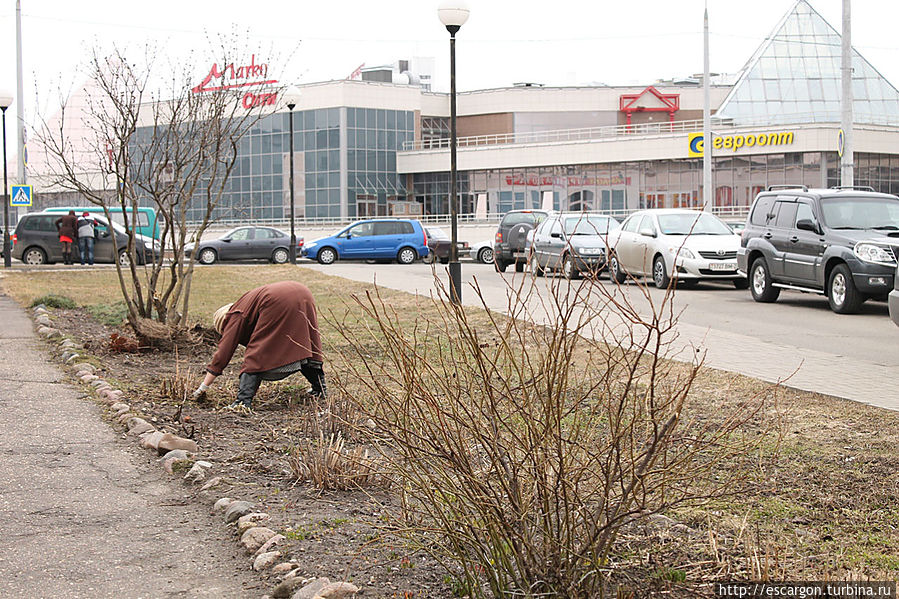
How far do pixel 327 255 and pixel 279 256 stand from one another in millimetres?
2187

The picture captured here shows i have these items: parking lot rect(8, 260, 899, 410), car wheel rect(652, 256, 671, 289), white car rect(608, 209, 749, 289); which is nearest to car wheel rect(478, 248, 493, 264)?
white car rect(608, 209, 749, 289)

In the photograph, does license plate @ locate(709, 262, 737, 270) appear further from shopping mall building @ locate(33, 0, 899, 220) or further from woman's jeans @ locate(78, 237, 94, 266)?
shopping mall building @ locate(33, 0, 899, 220)

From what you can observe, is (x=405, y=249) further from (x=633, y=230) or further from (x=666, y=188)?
(x=666, y=188)

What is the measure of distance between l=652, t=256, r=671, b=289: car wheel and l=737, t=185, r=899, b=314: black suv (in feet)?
7.94

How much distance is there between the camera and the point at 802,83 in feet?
196

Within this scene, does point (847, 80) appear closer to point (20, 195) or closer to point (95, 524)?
point (95, 524)

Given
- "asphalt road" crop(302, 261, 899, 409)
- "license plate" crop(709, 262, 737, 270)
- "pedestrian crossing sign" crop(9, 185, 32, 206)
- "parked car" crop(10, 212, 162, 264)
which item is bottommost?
"asphalt road" crop(302, 261, 899, 409)

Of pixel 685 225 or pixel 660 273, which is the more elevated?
pixel 685 225

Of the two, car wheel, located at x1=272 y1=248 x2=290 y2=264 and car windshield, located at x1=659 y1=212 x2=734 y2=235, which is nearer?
car windshield, located at x1=659 y1=212 x2=734 y2=235

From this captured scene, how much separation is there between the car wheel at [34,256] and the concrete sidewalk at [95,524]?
28746 millimetres

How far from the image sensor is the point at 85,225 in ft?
108

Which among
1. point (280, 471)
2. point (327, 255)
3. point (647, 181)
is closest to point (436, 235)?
point (327, 255)

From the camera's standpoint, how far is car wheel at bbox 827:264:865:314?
15.2 m

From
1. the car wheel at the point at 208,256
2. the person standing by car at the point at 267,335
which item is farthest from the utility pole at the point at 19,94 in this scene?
the person standing by car at the point at 267,335
